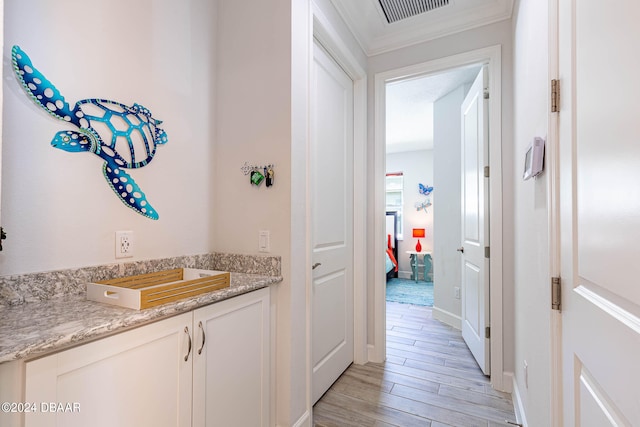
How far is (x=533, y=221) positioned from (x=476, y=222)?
1131 mm

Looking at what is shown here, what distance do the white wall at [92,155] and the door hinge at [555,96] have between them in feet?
5.32

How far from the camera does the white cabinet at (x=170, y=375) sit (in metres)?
0.78

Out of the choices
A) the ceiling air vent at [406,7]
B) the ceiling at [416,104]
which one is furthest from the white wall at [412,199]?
the ceiling air vent at [406,7]

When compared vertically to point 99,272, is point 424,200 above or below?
above

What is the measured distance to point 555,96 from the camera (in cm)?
105

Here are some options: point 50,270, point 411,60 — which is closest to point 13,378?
point 50,270

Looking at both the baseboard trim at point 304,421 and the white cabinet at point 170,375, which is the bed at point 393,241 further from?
the white cabinet at point 170,375

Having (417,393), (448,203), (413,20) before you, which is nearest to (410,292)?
(448,203)

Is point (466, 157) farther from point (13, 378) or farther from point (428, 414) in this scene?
point (13, 378)

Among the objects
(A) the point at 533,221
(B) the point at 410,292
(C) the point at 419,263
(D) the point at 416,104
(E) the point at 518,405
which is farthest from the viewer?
(C) the point at 419,263

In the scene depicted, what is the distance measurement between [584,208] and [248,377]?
140 centimetres

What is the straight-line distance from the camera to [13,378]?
0.70m

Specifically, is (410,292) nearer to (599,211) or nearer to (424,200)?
(424,200)

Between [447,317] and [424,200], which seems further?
[424,200]
